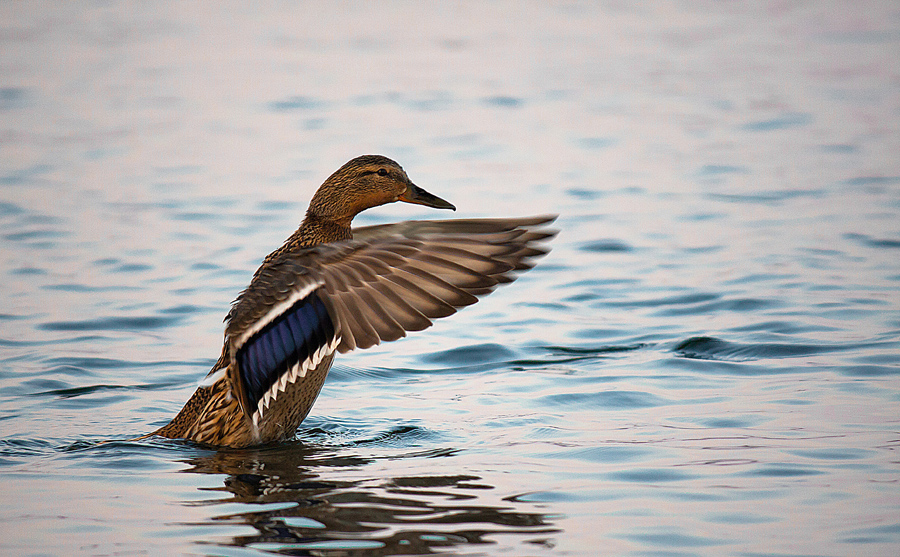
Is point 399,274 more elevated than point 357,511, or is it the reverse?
point 399,274

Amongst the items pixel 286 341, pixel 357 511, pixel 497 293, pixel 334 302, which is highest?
pixel 334 302

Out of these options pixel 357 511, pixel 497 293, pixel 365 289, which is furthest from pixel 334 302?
pixel 497 293

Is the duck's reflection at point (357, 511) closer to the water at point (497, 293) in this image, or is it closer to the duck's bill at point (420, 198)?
the water at point (497, 293)

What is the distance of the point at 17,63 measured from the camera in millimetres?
16422

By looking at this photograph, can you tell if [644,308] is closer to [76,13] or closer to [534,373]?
[534,373]

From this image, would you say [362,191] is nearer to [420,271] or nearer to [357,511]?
[420,271]

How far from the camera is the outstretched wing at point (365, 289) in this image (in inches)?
193

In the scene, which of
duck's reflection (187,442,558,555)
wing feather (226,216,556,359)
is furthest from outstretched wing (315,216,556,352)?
duck's reflection (187,442,558,555)

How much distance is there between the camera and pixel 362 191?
5.92m

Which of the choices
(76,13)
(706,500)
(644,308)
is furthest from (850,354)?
(76,13)

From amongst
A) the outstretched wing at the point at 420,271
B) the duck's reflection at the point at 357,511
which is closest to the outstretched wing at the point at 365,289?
the outstretched wing at the point at 420,271

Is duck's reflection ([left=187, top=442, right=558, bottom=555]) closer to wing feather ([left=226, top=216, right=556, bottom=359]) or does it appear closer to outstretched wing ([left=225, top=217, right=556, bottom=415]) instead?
outstretched wing ([left=225, top=217, right=556, bottom=415])

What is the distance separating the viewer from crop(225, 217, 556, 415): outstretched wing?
4.89m

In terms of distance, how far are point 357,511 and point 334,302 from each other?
2.96ft
